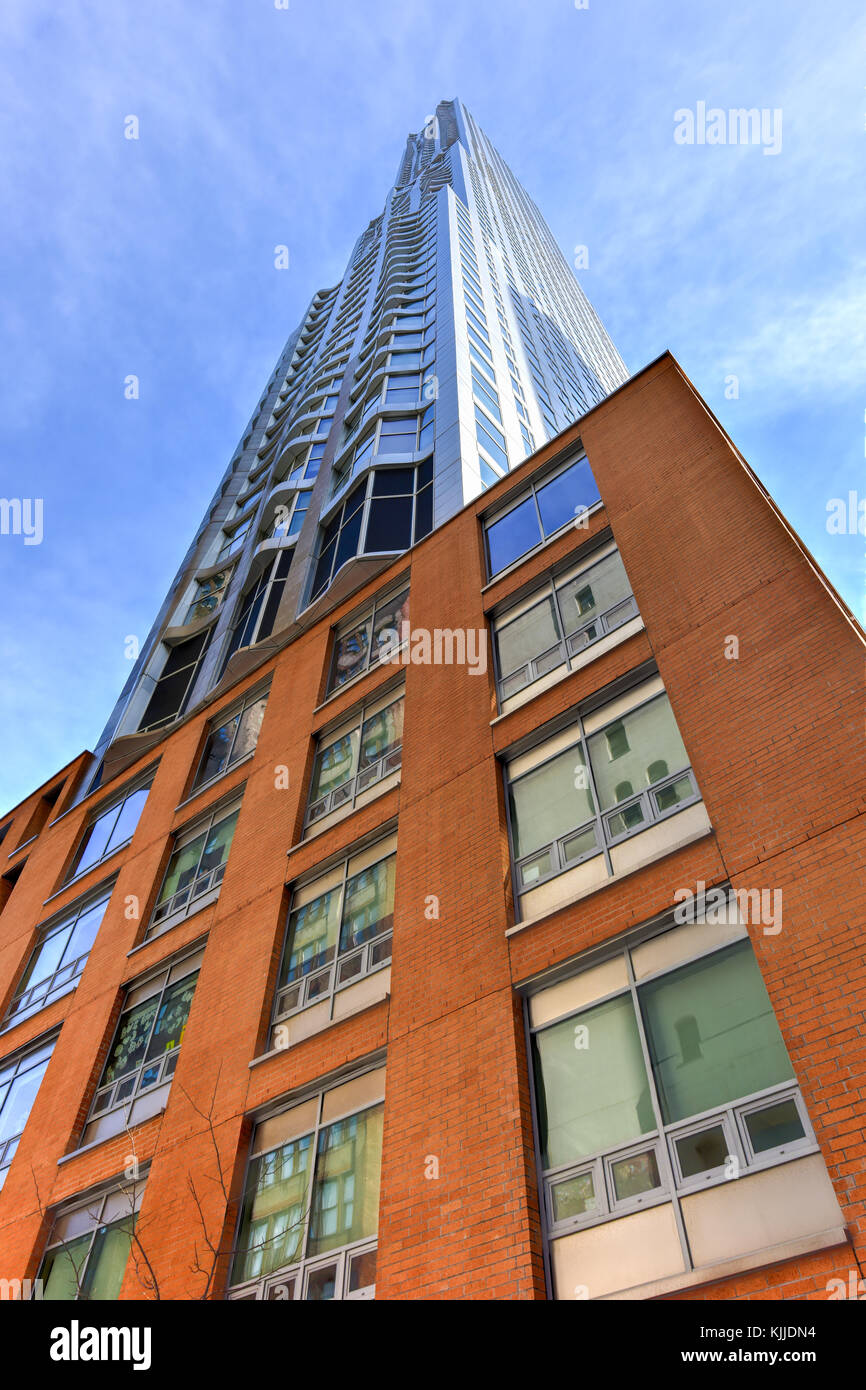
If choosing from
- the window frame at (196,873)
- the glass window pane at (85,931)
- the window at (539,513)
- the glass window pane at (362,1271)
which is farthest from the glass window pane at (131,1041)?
the window at (539,513)

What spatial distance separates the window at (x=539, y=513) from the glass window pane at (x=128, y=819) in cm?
978

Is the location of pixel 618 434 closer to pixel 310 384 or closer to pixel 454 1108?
pixel 454 1108

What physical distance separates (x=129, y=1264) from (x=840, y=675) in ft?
34.2

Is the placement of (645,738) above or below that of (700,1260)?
above

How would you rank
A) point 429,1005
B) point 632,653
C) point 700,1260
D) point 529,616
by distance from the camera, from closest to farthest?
point 700,1260 < point 429,1005 < point 632,653 < point 529,616

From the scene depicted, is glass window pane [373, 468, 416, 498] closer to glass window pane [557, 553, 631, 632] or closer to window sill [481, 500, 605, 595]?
window sill [481, 500, 605, 595]

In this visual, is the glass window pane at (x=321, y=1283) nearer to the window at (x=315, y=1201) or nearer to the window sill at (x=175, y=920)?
the window at (x=315, y=1201)

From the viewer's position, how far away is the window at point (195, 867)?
1567 centimetres

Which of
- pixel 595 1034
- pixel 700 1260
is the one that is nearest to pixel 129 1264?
pixel 595 1034

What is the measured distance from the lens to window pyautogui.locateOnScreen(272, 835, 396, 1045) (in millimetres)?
11727

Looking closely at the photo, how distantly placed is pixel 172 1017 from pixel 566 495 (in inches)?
411

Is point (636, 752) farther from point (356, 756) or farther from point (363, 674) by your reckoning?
point (363, 674)

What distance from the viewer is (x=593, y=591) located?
13.3 metres

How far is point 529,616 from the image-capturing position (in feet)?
46.1
